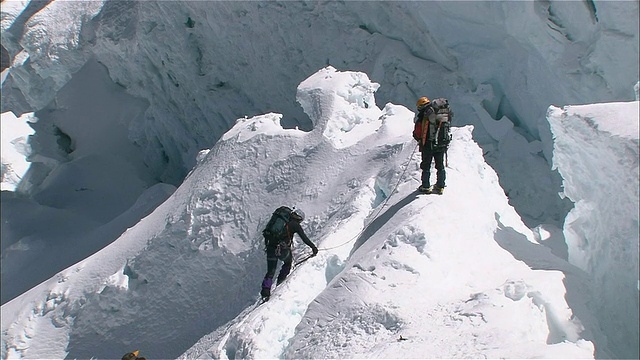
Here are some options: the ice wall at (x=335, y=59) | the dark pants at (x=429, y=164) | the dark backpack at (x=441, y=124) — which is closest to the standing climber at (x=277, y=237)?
the dark pants at (x=429, y=164)

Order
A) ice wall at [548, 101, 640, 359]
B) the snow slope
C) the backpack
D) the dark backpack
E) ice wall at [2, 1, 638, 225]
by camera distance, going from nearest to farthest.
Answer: ice wall at [548, 101, 640, 359] → the snow slope → the dark backpack → the backpack → ice wall at [2, 1, 638, 225]

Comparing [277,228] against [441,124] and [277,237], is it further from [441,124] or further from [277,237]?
[441,124]

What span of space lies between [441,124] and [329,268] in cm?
193

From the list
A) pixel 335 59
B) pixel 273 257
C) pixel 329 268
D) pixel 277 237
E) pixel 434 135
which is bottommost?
pixel 335 59

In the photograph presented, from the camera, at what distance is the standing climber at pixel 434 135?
708cm

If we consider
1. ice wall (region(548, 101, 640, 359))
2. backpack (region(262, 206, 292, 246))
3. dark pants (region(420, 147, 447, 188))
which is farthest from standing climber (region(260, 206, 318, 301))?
ice wall (region(548, 101, 640, 359))

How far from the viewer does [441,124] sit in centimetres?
710

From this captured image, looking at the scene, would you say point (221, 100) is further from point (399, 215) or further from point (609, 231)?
point (609, 231)

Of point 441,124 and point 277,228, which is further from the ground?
point 441,124

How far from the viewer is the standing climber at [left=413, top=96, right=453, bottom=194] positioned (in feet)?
23.2

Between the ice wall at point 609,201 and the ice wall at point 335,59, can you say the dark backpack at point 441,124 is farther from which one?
the ice wall at point 335,59

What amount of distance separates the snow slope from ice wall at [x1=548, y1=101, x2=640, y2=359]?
243mm

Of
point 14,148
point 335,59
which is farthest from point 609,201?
point 14,148

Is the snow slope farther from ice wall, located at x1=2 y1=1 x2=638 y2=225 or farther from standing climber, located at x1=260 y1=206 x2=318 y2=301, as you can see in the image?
ice wall, located at x1=2 y1=1 x2=638 y2=225
